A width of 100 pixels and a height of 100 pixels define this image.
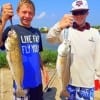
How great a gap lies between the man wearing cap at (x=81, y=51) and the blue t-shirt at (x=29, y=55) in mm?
235

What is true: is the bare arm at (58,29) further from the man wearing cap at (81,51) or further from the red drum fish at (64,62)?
the red drum fish at (64,62)

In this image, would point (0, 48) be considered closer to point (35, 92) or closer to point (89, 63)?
point (35, 92)

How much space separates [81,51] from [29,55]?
67cm

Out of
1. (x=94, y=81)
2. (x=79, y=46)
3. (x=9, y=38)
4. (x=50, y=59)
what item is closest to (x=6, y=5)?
(x=9, y=38)

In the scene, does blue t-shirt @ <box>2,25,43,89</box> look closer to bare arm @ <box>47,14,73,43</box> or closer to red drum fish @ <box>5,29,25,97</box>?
bare arm @ <box>47,14,73,43</box>

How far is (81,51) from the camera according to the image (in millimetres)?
4844

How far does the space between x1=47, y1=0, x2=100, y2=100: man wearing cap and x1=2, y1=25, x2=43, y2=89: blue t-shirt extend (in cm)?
24

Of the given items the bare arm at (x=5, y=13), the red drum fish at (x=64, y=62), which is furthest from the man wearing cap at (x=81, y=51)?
the bare arm at (x=5, y=13)

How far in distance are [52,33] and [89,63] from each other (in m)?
0.62

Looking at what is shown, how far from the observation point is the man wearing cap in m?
4.82

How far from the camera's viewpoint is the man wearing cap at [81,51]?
4820mm

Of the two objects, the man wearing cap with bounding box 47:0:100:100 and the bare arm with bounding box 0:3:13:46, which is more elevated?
the bare arm with bounding box 0:3:13:46

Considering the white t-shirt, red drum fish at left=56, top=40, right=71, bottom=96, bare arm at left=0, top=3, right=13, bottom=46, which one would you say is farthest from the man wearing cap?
bare arm at left=0, top=3, right=13, bottom=46

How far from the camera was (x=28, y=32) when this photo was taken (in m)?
4.92
